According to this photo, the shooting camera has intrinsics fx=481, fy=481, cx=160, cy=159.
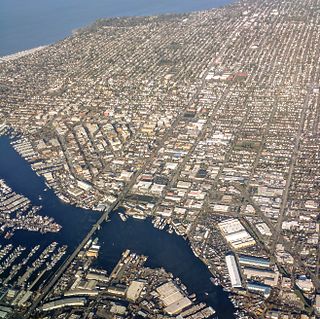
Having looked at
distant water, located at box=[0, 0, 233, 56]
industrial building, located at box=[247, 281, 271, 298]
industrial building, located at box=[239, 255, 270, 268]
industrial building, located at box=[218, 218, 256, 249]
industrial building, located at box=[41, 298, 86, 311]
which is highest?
distant water, located at box=[0, 0, 233, 56]

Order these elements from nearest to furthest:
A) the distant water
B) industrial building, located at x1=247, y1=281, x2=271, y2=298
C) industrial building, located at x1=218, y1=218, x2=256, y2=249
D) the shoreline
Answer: industrial building, located at x1=247, y1=281, x2=271, y2=298 < industrial building, located at x1=218, y1=218, x2=256, y2=249 < the shoreline < the distant water

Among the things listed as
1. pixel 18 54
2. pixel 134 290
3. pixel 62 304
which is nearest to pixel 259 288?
pixel 134 290

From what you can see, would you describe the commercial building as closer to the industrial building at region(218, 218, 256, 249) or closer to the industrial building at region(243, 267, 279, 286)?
the industrial building at region(243, 267, 279, 286)

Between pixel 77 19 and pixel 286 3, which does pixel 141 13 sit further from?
pixel 286 3

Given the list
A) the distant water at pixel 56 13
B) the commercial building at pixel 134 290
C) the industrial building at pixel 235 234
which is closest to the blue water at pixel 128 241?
the commercial building at pixel 134 290

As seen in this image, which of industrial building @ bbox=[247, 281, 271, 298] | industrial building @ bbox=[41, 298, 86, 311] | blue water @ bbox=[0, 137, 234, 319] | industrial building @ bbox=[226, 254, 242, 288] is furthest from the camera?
blue water @ bbox=[0, 137, 234, 319]

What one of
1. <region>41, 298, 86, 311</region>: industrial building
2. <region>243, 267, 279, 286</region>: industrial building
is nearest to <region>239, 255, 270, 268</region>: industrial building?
<region>243, 267, 279, 286</region>: industrial building
